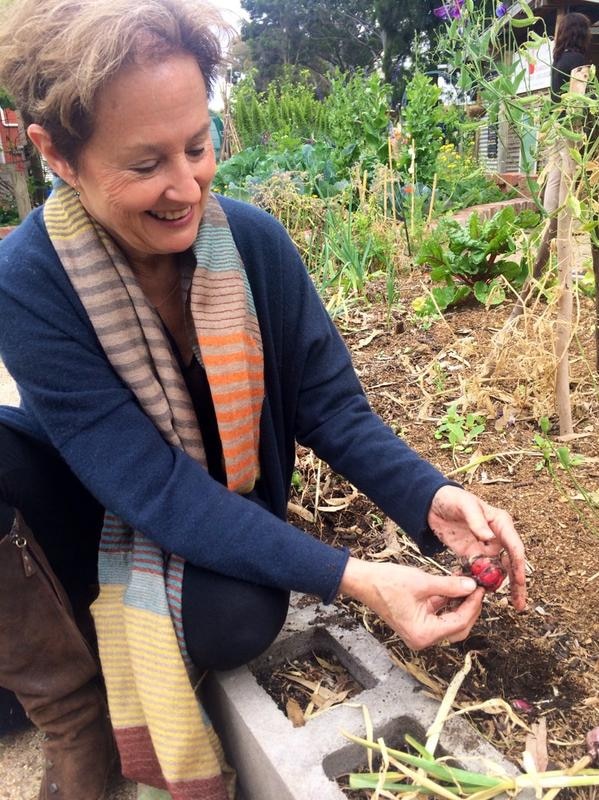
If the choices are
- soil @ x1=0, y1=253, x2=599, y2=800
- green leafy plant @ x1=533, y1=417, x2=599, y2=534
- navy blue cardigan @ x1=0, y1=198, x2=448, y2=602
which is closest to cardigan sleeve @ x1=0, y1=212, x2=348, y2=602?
navy blue cardigan @ x1=0, y1=198, x2=448, y2=602

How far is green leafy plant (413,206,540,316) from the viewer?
2.79 meters

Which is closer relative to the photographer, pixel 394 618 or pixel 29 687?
pixel 394 618

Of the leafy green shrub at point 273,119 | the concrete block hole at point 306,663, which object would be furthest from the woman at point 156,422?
the leafy green shrub at point 273,119

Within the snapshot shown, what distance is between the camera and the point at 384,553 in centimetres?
170

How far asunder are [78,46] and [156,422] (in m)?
0.62

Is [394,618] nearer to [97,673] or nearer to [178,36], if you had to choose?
[97,673]

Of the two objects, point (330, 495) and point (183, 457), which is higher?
point (183, 457)

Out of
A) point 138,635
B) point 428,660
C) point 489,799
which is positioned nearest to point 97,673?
point 138,635

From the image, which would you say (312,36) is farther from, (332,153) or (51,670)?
(51,670)

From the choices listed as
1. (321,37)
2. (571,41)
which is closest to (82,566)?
(571,41)

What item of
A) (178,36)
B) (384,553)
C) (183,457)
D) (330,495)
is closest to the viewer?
(178,36)

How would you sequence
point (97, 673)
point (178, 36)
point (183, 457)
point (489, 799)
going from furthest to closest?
point (97, 673)
point (183, 457)
point (178, 36)
point (489, 799)

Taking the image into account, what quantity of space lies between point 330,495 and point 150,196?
109cm

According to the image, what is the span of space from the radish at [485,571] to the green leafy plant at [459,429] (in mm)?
821
